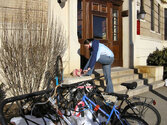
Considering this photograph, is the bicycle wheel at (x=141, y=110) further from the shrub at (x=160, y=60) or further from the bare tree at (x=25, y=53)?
the shrub at (x=160, y=60)

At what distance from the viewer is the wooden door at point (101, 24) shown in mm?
6598

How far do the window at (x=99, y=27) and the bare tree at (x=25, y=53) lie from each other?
127 inches

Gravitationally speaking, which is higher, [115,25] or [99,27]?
[115,25]

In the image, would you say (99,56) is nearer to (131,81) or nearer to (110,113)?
(110,113)

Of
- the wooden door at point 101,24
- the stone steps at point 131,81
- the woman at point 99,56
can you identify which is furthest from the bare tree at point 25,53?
the wooden door at point 101,24

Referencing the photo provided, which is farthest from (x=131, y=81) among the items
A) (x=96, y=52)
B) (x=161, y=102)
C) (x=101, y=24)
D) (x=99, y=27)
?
(x=96, y=52)

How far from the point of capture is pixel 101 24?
24.0 ft

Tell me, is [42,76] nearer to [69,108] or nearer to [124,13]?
[69,108]

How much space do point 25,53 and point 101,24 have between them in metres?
4.37

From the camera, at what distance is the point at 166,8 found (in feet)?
44.0

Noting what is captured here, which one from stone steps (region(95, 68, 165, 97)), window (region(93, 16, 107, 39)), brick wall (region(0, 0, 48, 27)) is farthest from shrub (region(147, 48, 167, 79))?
brick wall (region(0, 0, 48, 27))

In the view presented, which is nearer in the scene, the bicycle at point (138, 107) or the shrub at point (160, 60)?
the bicycle at point (138, 107)

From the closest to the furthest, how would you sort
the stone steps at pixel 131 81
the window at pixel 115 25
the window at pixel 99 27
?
1. the stone steps at pixel 131 81
2. the window at pixel 99 27
3. the window at pixel 115 25

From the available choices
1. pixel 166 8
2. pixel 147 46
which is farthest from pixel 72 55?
pixel 166 8
